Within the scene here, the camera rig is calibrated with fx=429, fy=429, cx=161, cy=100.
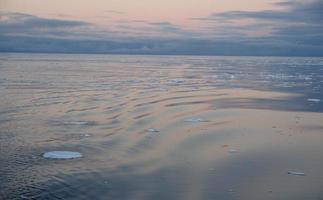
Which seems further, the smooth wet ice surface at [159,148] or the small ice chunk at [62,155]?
the small ice chunk at [62,155]

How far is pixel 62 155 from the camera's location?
26.5 feet

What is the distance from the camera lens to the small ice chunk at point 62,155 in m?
7.97

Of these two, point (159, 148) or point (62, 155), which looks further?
point (159, 148)

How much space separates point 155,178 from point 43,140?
11.6 feet

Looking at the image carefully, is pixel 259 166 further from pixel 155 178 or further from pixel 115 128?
pixel 115 128

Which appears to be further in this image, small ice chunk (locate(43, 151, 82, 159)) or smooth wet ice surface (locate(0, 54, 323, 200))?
small ice chunk (locate(43, 151, 82, 159))

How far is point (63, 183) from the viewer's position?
6.45 m

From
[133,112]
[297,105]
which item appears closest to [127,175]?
[133,112]

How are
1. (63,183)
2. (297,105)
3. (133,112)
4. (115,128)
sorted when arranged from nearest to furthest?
1. (63,183)
2. (115,128)
3. (133,112)
4. (297,105)

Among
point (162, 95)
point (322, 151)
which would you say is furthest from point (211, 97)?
point (322, 151)

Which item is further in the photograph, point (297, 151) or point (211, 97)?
point (211, 97)

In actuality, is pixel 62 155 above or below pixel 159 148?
above

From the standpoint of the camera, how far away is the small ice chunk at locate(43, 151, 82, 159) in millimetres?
7969

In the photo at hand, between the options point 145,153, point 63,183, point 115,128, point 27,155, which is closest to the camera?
point 63,183
